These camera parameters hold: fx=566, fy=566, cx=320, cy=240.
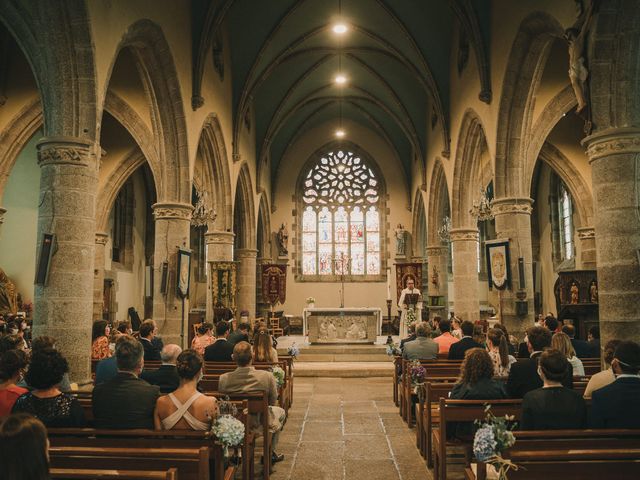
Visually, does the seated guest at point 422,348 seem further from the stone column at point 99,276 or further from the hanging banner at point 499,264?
the stone column at point 99,276

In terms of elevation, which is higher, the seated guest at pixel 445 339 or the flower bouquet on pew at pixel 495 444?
the seated guest at pixel 445 339

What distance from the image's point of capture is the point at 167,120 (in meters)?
11.7

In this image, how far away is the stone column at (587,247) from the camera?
51.5 feet

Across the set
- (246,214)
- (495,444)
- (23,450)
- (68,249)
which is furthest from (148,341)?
(246,214)

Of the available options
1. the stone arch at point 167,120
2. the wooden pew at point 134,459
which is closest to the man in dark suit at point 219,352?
the wooden pew at point 134,459

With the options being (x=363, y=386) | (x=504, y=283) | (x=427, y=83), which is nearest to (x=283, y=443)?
(x=363, y=386)

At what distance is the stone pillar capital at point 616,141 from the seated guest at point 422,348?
127 inches

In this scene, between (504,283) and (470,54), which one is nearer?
(504,283)

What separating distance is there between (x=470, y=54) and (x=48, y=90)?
393 inches

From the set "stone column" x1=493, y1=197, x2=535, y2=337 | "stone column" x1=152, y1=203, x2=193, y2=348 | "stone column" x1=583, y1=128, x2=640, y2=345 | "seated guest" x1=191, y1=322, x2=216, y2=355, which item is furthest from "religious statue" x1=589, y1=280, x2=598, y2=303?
"stone column" x1=152, y1=203, x2=193, y2=348

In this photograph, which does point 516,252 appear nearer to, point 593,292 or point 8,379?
point 593,292

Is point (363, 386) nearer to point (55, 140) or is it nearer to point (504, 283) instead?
point (504, 283)

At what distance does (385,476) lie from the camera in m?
5.22

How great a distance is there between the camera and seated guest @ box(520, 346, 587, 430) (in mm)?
3656
